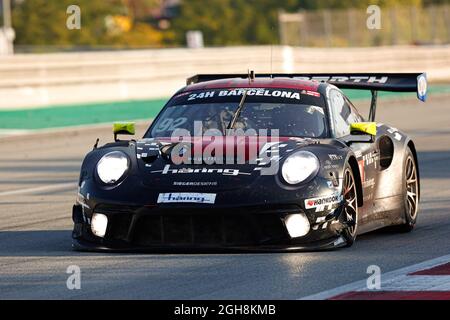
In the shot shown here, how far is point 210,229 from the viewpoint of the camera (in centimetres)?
874

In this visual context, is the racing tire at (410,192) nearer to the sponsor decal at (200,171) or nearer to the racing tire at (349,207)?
the racing tire at (349,207)

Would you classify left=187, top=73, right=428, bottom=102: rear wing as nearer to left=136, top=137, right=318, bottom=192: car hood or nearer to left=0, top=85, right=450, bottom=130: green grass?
left=136, top=137, right=318, bottom=192: car hood

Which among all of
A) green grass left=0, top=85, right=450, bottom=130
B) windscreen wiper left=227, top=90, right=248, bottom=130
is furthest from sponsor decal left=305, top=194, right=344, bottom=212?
green grass left=0, top=85, right=450, bottom=130

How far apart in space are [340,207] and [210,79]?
2.94 m

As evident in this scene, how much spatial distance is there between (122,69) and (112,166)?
67.8 ft

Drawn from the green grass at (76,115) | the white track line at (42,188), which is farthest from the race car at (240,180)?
the green grass at (76,115)

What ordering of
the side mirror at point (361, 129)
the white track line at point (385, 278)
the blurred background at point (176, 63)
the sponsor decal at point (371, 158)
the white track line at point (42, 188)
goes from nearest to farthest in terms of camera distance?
the white track line at point (385, 278)
the side mirror at point (361, 129)
the sponsor decal at point (371, 158)
the white track line at point (42, 188)
the blurred background at point (176, 63)

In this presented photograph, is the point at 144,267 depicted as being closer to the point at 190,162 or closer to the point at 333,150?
the point at 190,162

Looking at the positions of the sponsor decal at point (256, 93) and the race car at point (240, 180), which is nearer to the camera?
the race car at point (240, 180)

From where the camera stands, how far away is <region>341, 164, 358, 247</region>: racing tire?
358 inches

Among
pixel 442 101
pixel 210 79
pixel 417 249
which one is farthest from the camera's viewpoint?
pixel 442 101

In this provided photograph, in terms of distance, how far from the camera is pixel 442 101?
33.5 m

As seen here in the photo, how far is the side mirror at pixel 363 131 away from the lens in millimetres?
9625

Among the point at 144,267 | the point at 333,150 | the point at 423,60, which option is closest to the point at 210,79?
the point at 333,150
